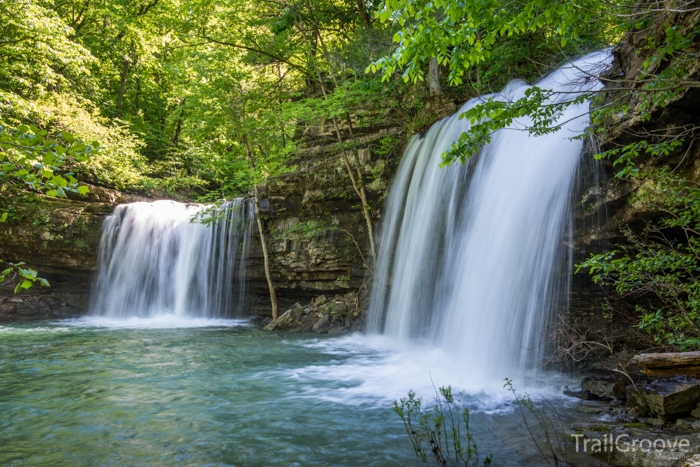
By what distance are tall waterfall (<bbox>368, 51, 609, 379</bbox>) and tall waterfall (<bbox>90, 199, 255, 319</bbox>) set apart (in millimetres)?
6231

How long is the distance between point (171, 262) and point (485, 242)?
12480mm

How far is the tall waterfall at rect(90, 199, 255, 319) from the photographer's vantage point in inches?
636

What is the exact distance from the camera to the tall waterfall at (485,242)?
299 inches

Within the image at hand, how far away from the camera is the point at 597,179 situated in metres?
7.20

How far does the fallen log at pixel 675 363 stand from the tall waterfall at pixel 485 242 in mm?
3114

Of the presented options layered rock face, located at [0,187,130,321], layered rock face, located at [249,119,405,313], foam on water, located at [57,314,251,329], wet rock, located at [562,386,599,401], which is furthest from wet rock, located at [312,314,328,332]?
layered rock face, located at [0,187,130,321]

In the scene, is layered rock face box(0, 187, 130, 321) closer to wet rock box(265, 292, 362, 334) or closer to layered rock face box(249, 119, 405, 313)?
layered rock face box(249, 119, 405, 313)

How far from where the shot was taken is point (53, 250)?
54.0 ft

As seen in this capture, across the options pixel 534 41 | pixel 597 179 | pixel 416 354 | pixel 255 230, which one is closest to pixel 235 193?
pixel 255 230

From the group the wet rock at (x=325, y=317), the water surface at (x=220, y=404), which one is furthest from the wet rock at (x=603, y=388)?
the wet rock at (x=325, y=317)

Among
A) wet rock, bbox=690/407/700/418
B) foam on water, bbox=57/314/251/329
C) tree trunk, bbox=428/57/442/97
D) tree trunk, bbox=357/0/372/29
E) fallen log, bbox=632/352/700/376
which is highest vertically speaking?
tree trunk, bbox=357/0/372/29

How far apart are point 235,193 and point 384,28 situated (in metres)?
7.22

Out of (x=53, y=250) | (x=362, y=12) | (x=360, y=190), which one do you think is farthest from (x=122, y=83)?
(x=360, y=190)
